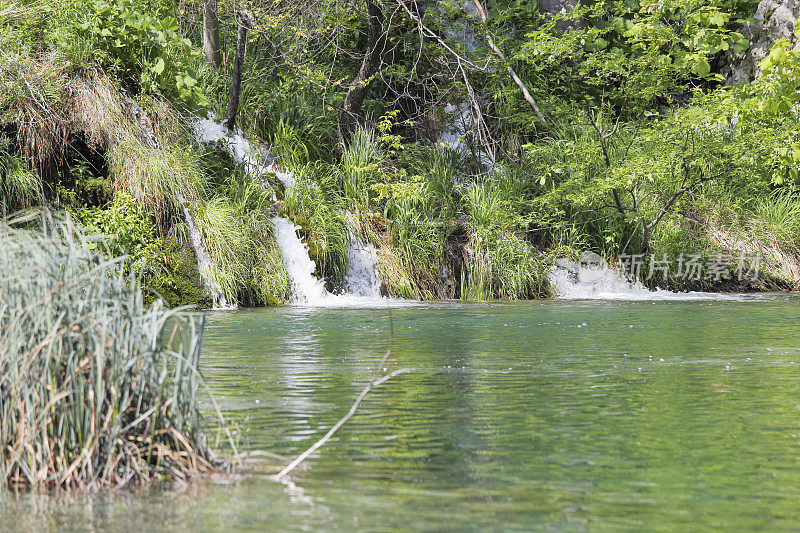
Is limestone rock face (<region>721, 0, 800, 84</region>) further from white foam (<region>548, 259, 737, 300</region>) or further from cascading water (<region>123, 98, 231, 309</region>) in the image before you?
cascading water (<region>123, 98, 231, 309</region>)

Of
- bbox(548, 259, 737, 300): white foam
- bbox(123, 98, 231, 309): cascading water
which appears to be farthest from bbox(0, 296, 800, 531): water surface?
bbox(548, 259, 737, 300): white foam

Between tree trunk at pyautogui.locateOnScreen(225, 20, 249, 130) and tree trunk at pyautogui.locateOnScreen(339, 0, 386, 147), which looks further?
tree trunk at pyautogui.locateOnScreen(339, 0, 386, 147)

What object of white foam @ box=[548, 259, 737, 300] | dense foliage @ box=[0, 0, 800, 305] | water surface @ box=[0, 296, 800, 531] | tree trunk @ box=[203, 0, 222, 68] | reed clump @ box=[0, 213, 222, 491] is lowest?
water surface @ box=[0, 296, 800, 531]

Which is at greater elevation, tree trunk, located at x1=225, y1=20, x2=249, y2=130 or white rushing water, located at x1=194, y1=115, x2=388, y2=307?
tree trunk, located at x1=225, y1=20, x2=249, y2=130

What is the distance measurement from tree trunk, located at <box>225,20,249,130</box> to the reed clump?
9943 mm

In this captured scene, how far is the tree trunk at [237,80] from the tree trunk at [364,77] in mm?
1679

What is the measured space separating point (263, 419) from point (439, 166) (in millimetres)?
10122

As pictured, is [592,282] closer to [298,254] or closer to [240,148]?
[298,254]

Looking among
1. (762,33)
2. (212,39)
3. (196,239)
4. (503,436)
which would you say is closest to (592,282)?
(196,239)

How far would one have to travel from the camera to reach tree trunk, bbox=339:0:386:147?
13867 mm

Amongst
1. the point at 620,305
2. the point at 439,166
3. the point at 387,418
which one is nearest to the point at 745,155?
the point at 620,305

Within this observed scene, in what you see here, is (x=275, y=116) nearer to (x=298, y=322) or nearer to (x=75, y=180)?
(x=75, y=180)

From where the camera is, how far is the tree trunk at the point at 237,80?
41.4ft

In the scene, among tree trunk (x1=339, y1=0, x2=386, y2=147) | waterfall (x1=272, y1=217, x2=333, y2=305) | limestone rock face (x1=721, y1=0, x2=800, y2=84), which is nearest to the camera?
waterfall (x1=272, y1=217, x2=333, y2=305)
